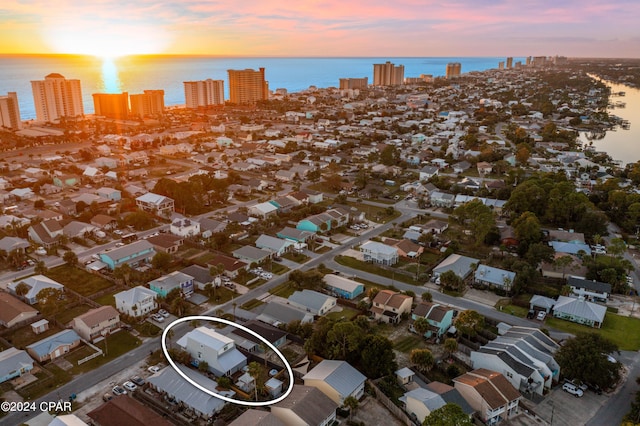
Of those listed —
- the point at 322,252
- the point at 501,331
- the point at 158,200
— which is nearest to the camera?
the point at 501,331

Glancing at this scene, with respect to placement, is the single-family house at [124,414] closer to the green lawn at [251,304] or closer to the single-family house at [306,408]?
the single-family house at [306,408]

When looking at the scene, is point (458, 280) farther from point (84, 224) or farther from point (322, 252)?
point (84, 224)

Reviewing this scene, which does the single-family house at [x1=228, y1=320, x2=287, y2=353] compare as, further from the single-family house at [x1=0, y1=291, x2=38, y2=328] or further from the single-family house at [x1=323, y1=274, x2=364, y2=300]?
the single-family house at [x1=0, y1=291, x2=38, y2=328]

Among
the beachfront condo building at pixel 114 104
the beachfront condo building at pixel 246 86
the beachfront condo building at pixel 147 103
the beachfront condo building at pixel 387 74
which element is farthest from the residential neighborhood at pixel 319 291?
the beachfront condo building at pixel 387 74

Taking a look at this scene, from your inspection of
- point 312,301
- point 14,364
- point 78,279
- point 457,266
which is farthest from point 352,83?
point 14,364

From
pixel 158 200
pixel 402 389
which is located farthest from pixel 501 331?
pixel 158 200

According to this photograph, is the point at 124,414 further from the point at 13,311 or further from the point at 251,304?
the point at 13,311
